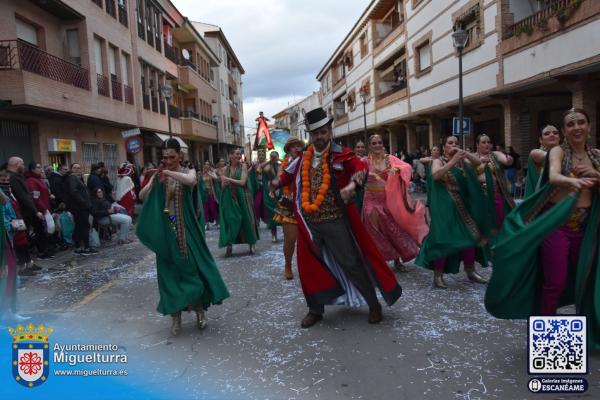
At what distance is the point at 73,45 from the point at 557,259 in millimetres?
18187

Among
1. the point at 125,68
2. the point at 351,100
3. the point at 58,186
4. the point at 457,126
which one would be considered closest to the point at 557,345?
the point at 58,186

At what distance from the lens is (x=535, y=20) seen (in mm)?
13883

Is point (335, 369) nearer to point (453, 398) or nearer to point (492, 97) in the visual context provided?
point (453, 398)

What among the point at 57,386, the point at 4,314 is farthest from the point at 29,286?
the point at 57,386

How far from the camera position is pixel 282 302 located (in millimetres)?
5570

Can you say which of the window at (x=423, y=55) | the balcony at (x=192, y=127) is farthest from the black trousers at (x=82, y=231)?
the balcony at (x=192, y=127)

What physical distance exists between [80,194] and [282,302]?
596cm

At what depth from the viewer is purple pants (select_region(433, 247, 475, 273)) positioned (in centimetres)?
586

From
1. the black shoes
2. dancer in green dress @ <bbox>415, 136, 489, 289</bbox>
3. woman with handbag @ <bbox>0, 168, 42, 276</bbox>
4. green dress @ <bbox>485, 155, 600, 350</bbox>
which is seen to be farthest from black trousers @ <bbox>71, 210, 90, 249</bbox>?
green dress @ <bbox>485, 155, 600, 350</bbox>

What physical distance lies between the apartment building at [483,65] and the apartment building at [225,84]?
15.7 metres

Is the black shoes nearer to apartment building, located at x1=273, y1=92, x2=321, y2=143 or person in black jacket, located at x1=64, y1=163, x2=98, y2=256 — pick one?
person in black jacket, located at x1=64, y1=163, x2=98, y2=256

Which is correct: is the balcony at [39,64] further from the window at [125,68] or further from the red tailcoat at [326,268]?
the red tailcoat at [326,268]

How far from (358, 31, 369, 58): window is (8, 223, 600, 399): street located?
1192 inches

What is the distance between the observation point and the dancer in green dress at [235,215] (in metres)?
8.72
